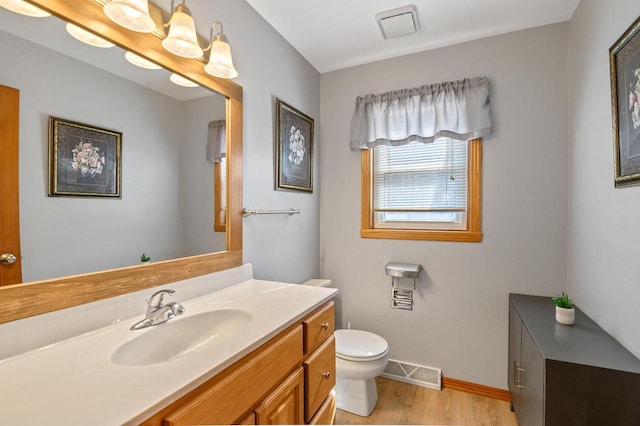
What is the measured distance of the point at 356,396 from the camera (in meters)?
1.87

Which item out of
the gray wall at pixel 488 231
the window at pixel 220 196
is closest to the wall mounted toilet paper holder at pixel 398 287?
the gray wall at pixel 488 231

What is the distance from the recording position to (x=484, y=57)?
79.4 inches

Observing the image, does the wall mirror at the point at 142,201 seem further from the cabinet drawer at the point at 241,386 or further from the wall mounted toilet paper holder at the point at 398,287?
the wall mounted toilet paper holder at the point at 398,287

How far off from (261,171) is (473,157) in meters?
1.45


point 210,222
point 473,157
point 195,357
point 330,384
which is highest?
point 473,157

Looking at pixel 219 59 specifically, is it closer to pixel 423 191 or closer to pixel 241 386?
pixel 241 386

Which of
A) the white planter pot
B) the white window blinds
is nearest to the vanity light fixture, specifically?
the white window blinds

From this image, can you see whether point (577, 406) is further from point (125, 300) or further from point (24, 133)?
point (24, 133)

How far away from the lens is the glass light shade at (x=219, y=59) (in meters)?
1.31

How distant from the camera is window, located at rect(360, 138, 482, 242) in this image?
2.06m

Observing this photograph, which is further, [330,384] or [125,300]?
[330,384]

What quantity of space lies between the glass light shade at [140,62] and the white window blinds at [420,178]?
164 centimetres

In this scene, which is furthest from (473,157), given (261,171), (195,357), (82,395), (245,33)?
(82,395)

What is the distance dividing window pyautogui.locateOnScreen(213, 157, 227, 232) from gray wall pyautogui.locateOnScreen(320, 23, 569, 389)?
1.17m
